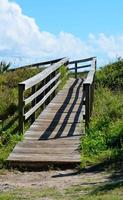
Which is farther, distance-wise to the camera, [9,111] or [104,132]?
[9,111]

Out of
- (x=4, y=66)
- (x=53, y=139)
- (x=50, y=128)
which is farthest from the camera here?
(x=4, y=66)

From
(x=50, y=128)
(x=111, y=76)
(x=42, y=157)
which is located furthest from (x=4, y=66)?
(x=42, y=157)

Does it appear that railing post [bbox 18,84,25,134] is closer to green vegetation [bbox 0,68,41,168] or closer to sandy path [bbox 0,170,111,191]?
green vegetation [bbox 0,68,41,168]

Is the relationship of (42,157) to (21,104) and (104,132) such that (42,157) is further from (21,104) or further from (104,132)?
(104,132)

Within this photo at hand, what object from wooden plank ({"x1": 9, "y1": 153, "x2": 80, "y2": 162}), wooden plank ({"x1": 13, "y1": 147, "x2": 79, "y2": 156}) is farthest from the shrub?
wooden plank ({"x1": 9, "y1": 153, "x2": 80, "y2": 162})

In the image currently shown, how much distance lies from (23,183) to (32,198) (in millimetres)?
1174

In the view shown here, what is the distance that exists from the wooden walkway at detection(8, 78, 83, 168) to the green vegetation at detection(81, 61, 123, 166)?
24 centimetres

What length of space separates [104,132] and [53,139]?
1176 mm

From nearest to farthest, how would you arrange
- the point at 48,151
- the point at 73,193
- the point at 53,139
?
1. the point at 73,193
2. the point at 48,151
3. the point at 53,139

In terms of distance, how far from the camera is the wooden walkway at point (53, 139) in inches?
366

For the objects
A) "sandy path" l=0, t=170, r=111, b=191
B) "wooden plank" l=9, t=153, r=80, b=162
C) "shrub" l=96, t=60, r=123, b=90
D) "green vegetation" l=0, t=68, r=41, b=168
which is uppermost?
"shrub" l=96, t=60, r=123, b=90

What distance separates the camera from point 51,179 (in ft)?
27.6

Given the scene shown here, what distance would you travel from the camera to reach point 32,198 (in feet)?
23.0

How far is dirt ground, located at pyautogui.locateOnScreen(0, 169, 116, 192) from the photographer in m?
7.85
